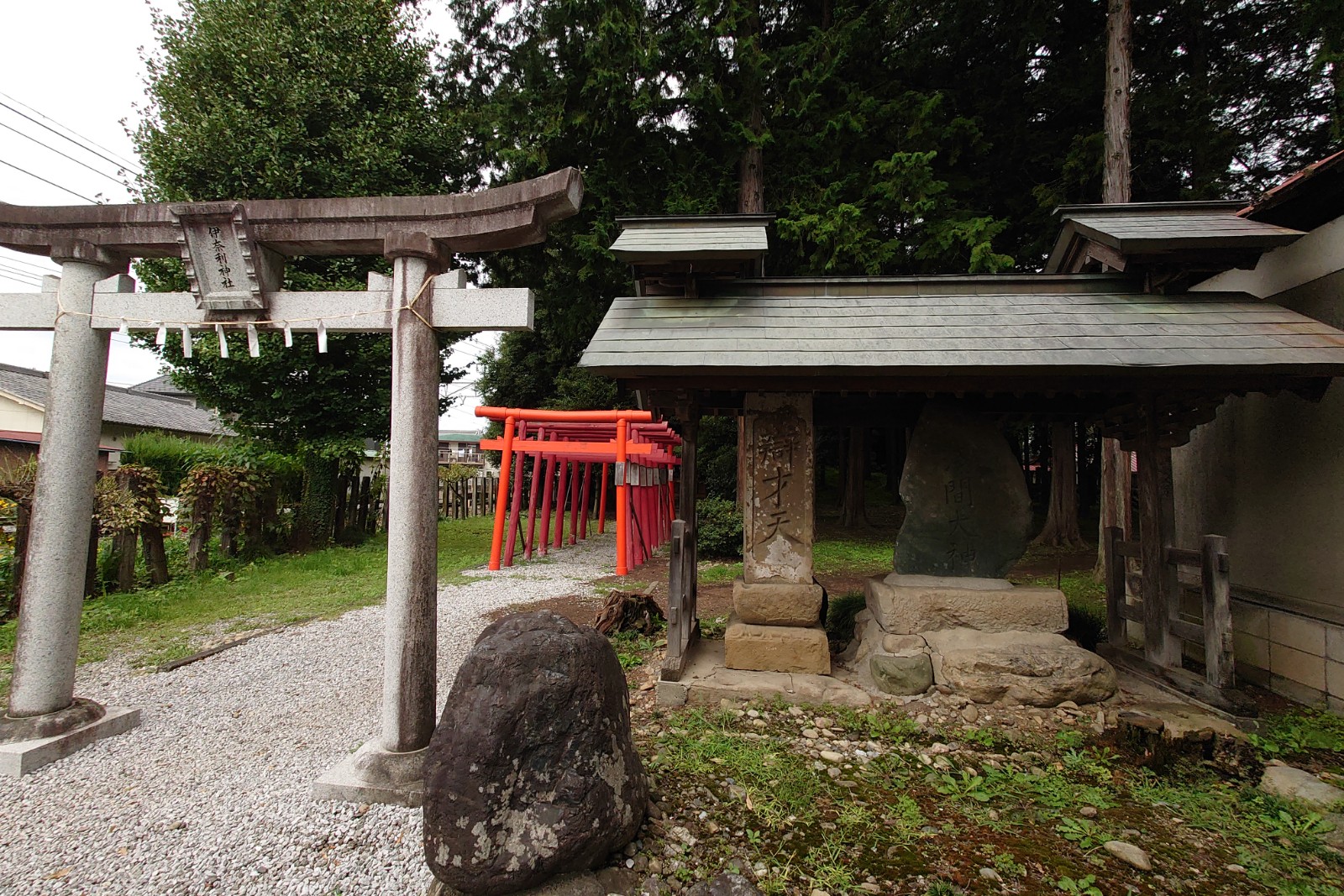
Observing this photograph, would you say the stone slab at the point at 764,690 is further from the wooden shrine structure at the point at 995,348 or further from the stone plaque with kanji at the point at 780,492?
the stone plaque with kanji at the point at 780,492

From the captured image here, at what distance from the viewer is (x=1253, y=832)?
2928 millimetres

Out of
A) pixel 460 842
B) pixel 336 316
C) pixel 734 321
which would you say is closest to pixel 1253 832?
pixel 460 842

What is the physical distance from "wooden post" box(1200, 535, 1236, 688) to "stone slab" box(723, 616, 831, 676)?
2614 mm

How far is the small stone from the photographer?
2.69 m

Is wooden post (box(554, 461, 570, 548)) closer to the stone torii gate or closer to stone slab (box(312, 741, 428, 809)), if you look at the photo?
the stone torii gate

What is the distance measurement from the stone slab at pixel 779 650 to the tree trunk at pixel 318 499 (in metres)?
9.70

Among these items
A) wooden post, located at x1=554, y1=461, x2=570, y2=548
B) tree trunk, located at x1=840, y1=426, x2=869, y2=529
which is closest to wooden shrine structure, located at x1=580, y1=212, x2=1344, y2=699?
wooden post, located at x1=554, y1=461, x2=570, y2=548

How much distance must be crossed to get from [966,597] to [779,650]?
4.84 feet

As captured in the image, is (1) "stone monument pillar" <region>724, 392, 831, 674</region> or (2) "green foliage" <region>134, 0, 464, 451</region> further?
(2) "green foliage" <region>134, 0, 464, 451</region>

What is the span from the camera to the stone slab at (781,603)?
15.5 ft

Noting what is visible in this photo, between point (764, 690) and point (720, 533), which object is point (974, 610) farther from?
point (720, 533)

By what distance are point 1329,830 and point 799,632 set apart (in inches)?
113

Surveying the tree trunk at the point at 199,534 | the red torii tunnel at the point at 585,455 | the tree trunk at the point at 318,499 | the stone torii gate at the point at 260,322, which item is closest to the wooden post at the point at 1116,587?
the stone torii gate at the point at 260,322

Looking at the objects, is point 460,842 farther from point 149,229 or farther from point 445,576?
point 445,576
